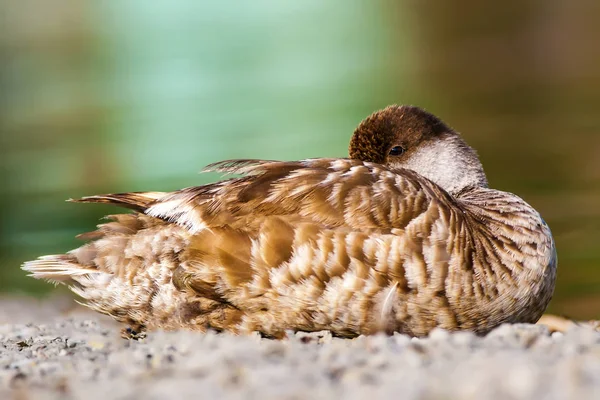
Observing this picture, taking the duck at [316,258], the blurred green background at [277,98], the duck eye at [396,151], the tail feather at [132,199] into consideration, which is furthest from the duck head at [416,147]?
the blurred green background at [277,98]

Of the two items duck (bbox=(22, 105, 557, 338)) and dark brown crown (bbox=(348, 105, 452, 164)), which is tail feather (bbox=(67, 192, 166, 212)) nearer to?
duck (bbox=(22, 105, 557, 338))

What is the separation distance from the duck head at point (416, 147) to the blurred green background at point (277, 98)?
282 cm

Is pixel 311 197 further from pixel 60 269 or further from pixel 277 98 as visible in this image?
pixel 277 98

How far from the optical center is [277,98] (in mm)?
22781

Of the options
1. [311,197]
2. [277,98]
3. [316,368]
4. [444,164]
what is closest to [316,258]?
[311,197]

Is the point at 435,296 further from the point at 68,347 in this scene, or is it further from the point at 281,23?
the point at 281,23

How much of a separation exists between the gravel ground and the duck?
10.9 inches

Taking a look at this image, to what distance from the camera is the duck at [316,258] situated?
209 inches

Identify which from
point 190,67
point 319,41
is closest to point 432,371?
point 190,67

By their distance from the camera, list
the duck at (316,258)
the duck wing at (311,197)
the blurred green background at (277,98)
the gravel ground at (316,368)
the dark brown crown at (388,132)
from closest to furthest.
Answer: the gravel ground at (316,368) < the duck at (316,258) < the duck wing at (311,197) < the dark brown crown at (388,132) < the blurred green background at (277,98)

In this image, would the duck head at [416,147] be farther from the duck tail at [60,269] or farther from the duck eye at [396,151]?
the duck tail at [60,269]

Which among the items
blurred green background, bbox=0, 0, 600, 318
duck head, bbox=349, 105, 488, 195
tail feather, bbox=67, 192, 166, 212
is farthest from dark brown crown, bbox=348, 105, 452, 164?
blurred green background, bbox=0, 0, 600, 318

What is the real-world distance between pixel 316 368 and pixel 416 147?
3005 mm

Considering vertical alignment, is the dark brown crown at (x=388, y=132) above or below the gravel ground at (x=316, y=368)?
above
